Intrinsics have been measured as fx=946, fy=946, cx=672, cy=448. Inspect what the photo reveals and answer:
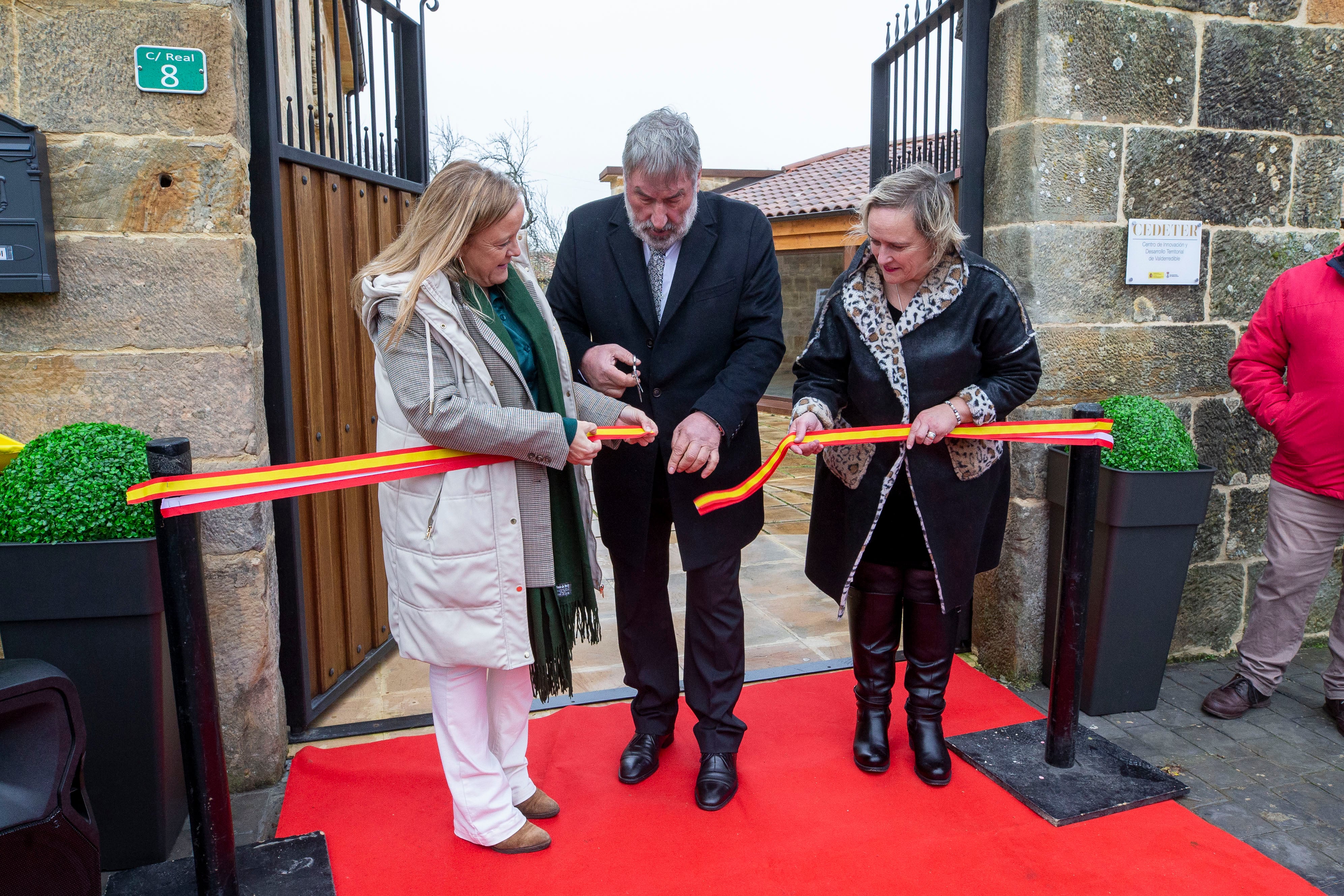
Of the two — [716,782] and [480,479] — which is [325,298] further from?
[716,782]

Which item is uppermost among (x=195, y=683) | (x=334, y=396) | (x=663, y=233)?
(x=663, y=233)

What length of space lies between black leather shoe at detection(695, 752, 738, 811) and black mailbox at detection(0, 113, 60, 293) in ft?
7.98

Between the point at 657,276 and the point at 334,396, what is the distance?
5.22 feet

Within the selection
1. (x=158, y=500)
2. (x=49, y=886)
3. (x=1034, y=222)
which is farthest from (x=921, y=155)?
(x=49, y=886)

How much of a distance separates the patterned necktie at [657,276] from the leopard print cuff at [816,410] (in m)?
0.51

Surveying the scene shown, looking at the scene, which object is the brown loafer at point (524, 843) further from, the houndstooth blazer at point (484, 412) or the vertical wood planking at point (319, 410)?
the vertical wood planking at point (319, 410)

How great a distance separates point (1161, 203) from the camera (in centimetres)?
374

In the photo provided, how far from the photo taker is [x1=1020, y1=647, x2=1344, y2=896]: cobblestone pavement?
8.94 ft

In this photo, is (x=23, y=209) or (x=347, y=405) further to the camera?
(x=347, y=405)

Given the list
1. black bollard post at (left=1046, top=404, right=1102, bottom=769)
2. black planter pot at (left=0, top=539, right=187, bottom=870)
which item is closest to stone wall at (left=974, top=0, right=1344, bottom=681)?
black bollard post at (left=1046, top=404, right=1102, bottom=769)

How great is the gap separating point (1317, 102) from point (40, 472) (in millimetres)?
4791

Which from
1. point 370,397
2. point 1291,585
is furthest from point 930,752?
point 370,397

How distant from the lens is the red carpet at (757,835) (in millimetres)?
2539

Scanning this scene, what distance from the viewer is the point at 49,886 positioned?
198 cm
